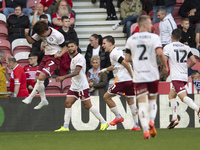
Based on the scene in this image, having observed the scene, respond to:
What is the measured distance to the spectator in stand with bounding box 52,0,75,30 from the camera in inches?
635

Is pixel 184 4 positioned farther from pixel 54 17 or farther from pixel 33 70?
pixel 33 70

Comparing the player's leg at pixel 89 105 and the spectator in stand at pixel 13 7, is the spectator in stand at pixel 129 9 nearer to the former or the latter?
the spectator in stand at pixel 13 7

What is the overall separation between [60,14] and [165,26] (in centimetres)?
337

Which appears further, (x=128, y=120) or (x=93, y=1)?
(x=93, y=1)

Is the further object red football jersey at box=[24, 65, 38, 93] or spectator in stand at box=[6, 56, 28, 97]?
red football jersey at box=[24, 65, 38, 93]

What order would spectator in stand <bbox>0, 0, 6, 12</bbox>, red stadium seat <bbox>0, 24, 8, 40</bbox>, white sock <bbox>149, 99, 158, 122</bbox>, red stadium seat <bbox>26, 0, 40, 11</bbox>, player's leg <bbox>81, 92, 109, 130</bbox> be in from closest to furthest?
white sock <bbox>149, 99, 158, 122</bbox>, player's leg <bbox>81, 92, 109, 130</bbox>, red stadium seat <bbox>0, 24, 8, 40</bbox>, spectator in stand <bbox>0, 0, 6, 12</bbox>, red stadium seat <bbox>26, 0, 40, 11</bbox>

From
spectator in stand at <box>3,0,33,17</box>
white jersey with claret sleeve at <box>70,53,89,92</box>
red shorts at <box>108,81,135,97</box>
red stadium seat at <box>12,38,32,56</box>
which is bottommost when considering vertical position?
red shorts at <box>108,81,135,97</box>

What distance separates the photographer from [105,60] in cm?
1484

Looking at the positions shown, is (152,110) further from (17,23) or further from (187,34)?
(17,23)

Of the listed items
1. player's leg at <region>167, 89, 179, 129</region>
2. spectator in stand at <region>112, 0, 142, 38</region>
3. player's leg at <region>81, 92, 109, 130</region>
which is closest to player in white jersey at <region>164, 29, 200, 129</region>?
player's leg at <region>167, 89, 179, 129</region>

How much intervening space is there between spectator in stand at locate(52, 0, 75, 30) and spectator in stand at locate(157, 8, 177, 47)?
279 centimetres

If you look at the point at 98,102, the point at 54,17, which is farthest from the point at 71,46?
the point at 54,17

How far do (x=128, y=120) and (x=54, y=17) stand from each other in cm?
478

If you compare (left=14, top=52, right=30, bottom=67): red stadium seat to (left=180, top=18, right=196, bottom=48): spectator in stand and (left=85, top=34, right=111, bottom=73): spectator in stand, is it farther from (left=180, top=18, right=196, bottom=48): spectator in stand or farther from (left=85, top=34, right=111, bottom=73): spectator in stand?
(left=180, top=18, right=196, bottom=48): spectator in stand
